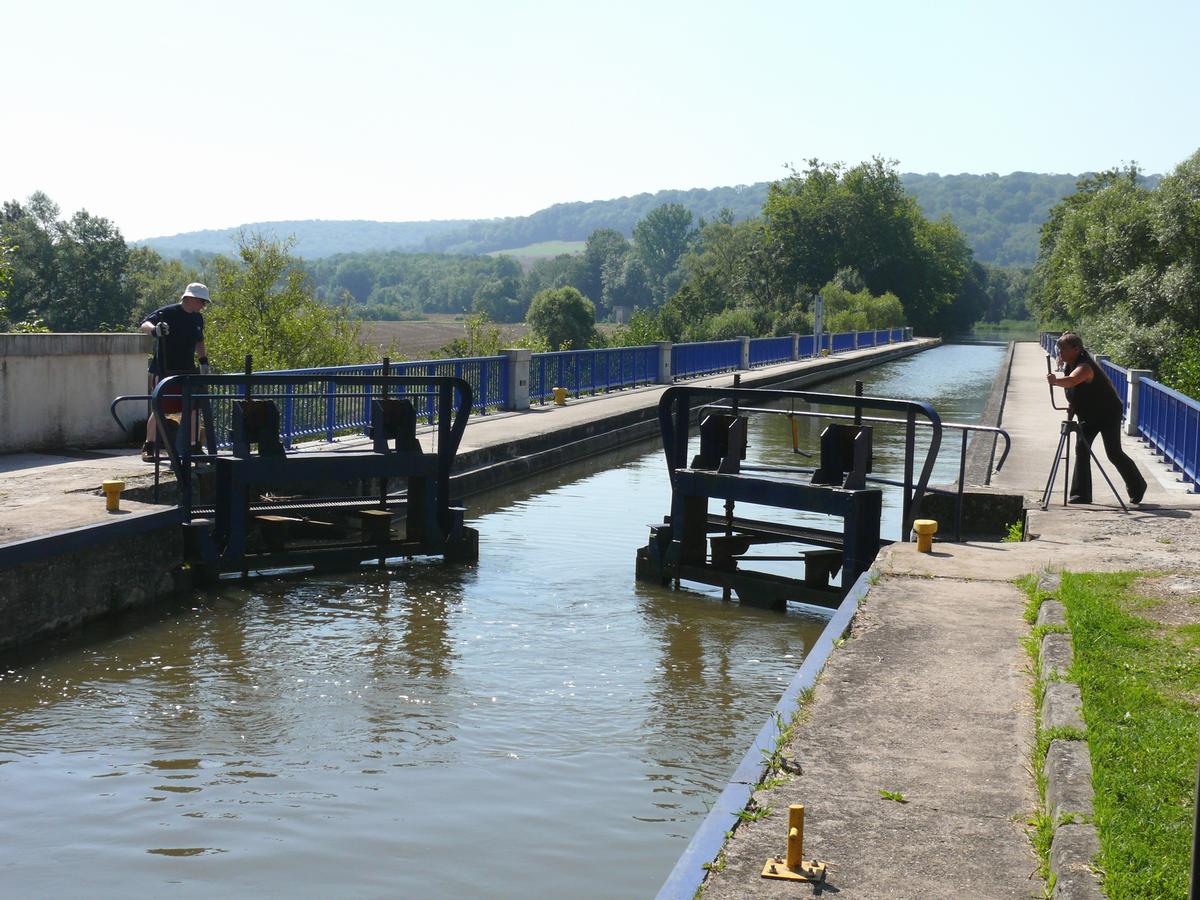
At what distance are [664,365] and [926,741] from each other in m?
29.0

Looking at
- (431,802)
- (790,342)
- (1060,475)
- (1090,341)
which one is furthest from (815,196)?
(431,802)

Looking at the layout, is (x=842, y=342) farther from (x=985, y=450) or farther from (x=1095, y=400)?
(x=1095, y=400)

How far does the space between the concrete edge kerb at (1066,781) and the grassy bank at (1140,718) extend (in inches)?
1.6

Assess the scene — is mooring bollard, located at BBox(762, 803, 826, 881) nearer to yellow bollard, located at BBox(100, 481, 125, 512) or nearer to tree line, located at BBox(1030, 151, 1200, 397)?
yellow bollard, located at BBox(100, 481, 125, 512)

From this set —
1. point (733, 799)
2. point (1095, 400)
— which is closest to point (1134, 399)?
point (1095, 400)

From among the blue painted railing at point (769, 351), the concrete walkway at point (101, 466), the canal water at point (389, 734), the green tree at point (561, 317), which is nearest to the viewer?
the canal water at point (389, 734)

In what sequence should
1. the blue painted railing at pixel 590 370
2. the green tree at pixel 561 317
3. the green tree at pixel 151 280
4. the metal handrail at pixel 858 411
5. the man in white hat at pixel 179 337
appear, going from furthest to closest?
1. the green tree at pixel 151 280
2. the green tree at pixel 561 317
3. the blue painted railing at pixel 590 370
4. the man in white hat at pixel 179 337
5. the metal handrail at pixel 858 411

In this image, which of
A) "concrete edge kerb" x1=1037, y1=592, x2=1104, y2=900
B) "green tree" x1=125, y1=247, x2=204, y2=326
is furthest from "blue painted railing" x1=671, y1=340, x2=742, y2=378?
"green tree" x1=125, y1=247, x2=204, y2=326

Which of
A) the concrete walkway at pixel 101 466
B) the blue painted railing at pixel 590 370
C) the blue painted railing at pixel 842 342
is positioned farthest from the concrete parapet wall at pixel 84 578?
the blue painted railing at pixel 842 342

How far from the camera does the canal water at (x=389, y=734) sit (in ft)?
17.9

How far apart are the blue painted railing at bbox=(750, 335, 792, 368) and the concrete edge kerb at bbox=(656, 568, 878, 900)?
37.3 metres

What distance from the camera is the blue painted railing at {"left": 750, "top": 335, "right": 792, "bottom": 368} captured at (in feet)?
145

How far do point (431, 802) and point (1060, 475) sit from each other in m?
10.1

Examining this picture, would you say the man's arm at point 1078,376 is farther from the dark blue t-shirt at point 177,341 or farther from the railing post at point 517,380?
the railing post at point 517,380
